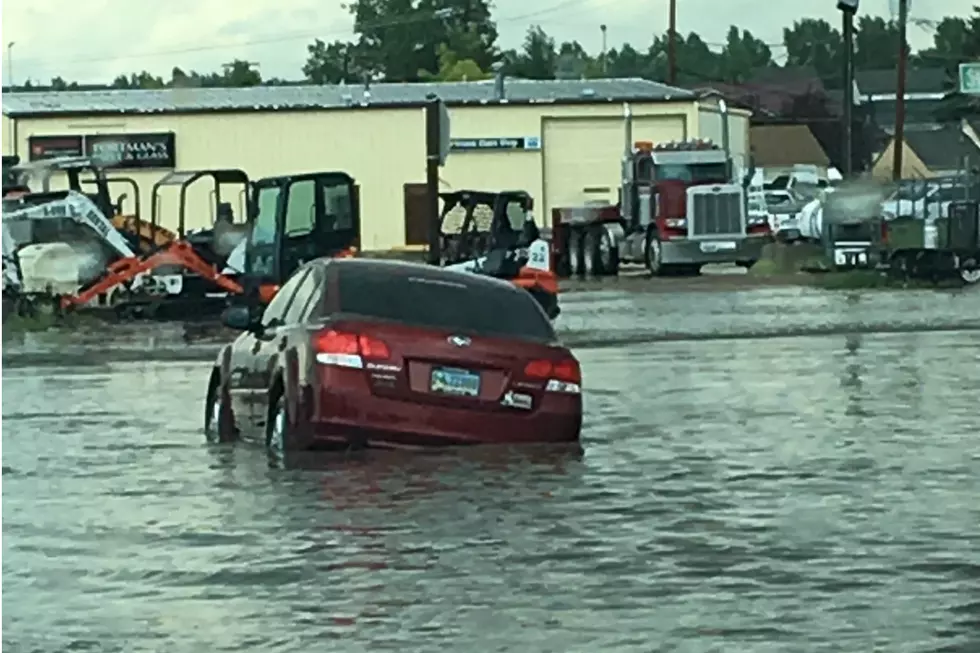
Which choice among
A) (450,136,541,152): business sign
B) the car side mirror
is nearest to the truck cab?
(450,136,541,152): business sign

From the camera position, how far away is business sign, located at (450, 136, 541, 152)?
86250 millimetres

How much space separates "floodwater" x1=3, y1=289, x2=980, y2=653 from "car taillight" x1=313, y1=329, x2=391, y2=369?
27.0 inches

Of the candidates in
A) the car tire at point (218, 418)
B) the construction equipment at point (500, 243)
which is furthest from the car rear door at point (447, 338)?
the construction equipment at point (500, 243)

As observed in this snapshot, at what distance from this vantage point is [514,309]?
18.8 m

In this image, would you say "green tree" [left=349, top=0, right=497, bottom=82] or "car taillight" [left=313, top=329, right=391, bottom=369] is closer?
"car taillight" [left=313, top=329, right=391, bottom=369]

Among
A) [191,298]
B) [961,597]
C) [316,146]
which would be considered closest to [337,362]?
[961,597]

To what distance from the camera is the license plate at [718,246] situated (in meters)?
58.2

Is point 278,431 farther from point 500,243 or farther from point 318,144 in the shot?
point 318,144

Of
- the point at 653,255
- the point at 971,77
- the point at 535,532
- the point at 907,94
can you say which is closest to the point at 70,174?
the point at 653,255

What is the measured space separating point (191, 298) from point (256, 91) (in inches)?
2041

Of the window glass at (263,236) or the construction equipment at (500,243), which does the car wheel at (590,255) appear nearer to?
the construction equipment at (500,243)

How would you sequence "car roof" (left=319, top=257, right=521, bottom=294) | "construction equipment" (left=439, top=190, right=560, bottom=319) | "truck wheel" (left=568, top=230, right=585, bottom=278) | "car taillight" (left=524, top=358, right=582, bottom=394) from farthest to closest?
1. "truck wheel" (left=568, top=230, right=585, bottom=278)
2. "construction equipment" (left=439, top=190, right=560, bottom=319)
3. "car roof" (left=319, top=257, right=521, bottom=294)
4. "car taillight" (left=524, top=358, right=582, bottom=394)

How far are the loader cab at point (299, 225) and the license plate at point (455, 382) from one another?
2052 centimetres

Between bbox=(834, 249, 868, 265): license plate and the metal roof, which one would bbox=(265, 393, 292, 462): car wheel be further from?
the metal roof
